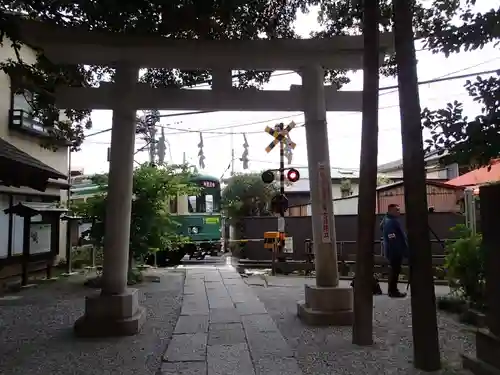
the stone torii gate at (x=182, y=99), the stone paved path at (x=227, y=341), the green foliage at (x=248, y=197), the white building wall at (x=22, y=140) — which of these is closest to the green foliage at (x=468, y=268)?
the stone torii gate at (x=182, y=99)

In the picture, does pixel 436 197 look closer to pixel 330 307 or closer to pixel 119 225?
pixel 330 307

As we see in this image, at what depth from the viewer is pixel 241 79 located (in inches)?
360

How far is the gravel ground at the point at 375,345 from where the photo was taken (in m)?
5.02

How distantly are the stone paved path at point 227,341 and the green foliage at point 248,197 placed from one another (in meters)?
18.7

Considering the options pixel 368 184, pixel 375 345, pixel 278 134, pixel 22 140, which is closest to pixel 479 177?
pixel 278 134

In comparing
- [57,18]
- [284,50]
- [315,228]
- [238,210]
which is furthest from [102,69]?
[238,210]

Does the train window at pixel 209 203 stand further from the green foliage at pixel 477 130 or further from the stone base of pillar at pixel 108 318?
the green foliage at pixel 477 130

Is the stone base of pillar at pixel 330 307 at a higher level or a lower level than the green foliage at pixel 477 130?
lower

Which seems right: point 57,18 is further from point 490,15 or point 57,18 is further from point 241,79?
point 490,15

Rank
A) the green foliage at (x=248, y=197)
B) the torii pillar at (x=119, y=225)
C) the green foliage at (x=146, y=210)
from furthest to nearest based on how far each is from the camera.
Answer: the green foliage at (x=248, y=197) → the green foliage at (x=146, y=210) → the torii pillar at (x=119, y=225)

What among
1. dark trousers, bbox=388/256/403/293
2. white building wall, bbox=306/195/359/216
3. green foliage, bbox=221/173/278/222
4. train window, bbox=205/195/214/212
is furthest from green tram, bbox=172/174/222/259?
dark trousers, bbox=388/256/403/293

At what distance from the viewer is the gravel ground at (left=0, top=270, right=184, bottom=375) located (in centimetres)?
520

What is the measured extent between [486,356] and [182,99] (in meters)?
5.31

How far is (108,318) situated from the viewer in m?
6.56
